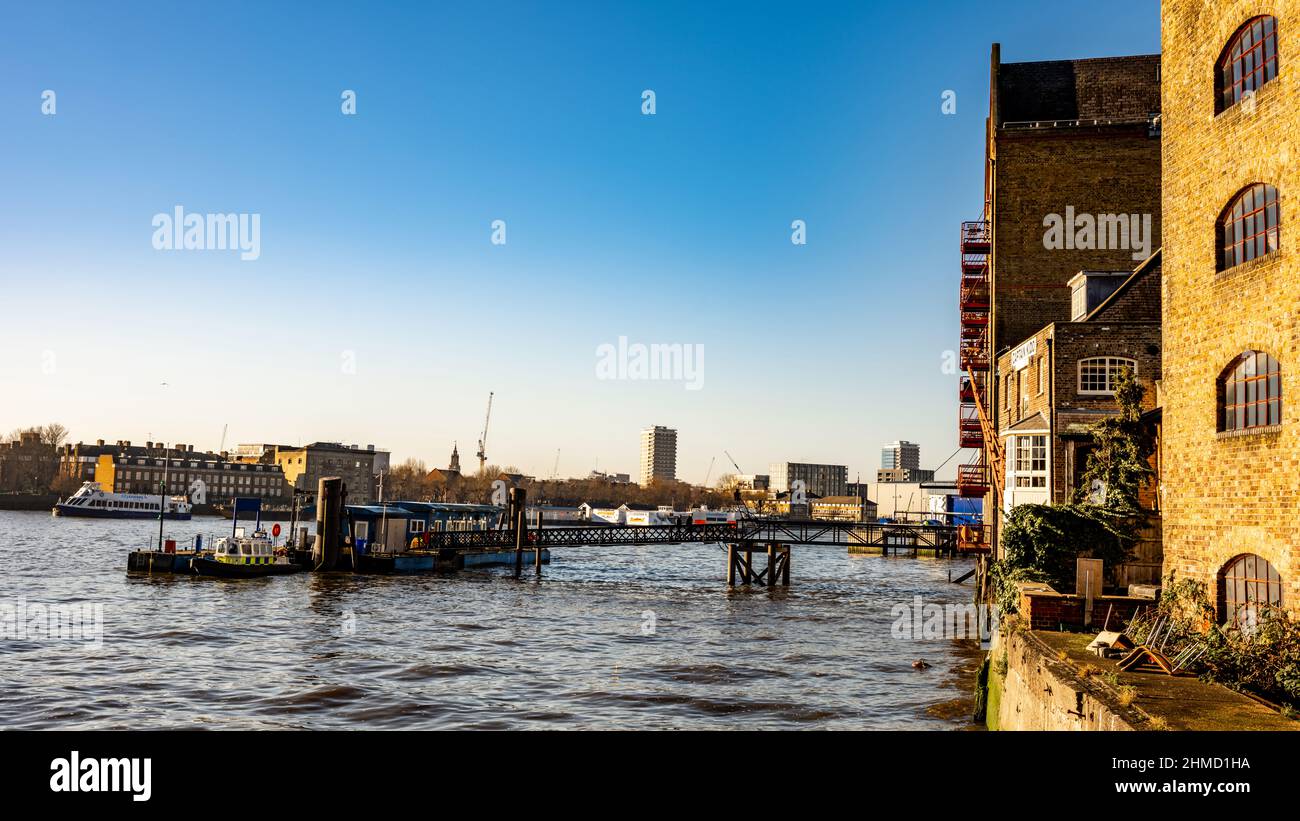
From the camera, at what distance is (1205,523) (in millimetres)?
19750

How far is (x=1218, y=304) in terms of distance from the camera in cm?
1977

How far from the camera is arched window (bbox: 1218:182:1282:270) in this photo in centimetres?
1833

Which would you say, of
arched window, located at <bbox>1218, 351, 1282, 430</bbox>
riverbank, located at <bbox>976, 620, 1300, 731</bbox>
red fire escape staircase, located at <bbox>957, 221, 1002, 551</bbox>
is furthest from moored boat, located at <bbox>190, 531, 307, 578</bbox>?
arched window, located at <bbox>1218, 351, 1282, 430</bbox>

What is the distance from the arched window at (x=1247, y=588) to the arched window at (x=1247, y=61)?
946 cm

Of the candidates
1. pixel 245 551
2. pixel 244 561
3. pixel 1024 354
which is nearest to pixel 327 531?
pixel 245 551

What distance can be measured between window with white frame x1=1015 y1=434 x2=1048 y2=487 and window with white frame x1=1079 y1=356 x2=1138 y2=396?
261 cm

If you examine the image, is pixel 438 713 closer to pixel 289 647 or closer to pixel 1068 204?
pixel 289 647

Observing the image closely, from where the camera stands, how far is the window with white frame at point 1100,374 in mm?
37531

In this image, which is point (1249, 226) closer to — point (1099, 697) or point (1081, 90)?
point (1099, 697)

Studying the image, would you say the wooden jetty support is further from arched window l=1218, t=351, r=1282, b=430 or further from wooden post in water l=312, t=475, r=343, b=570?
arched window l=1218, t=351, r=1282, b=430

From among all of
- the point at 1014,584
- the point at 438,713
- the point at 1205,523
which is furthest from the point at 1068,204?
the point at 438,713

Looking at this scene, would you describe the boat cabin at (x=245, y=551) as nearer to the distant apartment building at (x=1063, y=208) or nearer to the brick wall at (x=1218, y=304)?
the distant apartment building at (x=1063, y=208)
